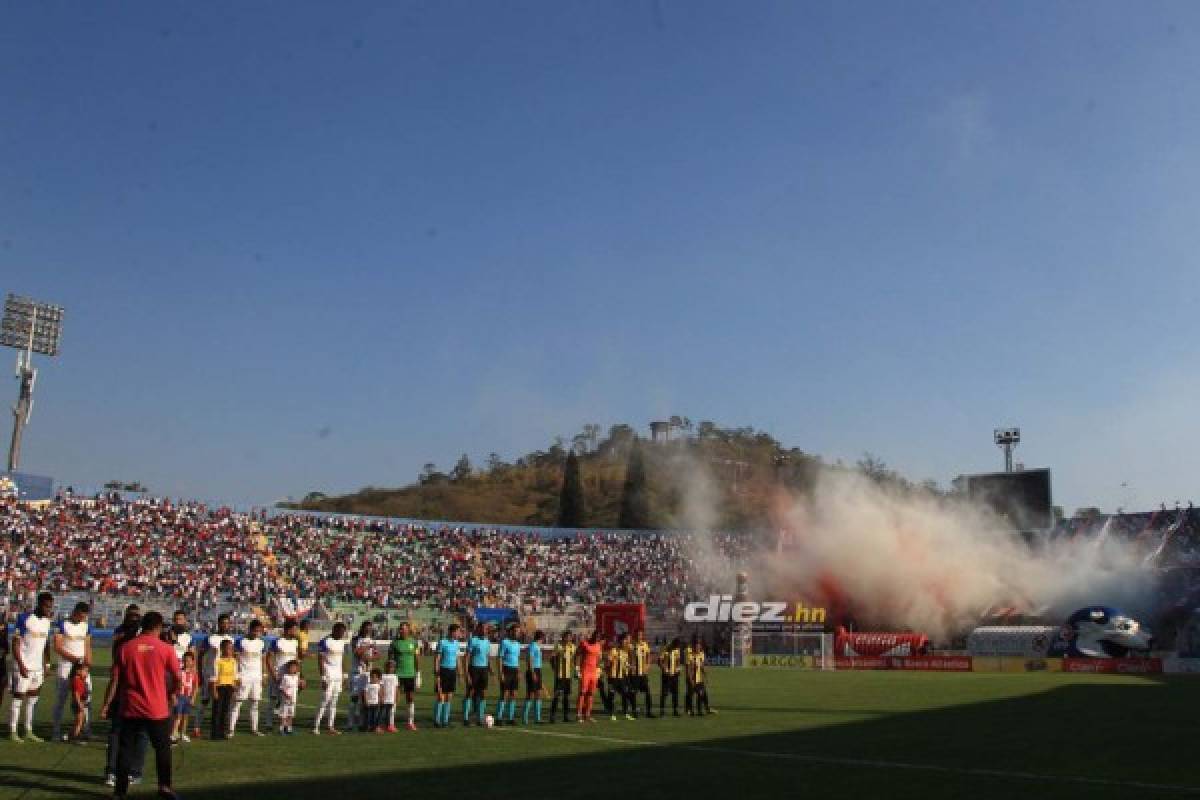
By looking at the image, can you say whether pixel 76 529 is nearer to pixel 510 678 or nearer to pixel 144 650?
pixel 510 678

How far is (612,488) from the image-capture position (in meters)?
170

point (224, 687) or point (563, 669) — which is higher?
point (563, 669)

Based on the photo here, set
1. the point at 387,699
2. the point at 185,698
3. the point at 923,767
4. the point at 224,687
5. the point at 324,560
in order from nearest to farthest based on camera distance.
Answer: the point at 923,767
the point at 185,698
the point at 224,687
the point at 387,699
the point at 324,560

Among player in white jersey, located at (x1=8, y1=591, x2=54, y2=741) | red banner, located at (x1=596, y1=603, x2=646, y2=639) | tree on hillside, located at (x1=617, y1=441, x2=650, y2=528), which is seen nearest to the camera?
player in white jersey, located at (x1=8, y1=591, x2=54, y2=741)

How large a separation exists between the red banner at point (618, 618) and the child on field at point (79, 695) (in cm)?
2687

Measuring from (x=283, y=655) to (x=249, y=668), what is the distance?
0.61m

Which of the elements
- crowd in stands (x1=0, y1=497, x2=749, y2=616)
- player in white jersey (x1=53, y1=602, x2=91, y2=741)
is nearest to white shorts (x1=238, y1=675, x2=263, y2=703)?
player in white jersey (x1=53, y1=602, x2=91, y2=741)

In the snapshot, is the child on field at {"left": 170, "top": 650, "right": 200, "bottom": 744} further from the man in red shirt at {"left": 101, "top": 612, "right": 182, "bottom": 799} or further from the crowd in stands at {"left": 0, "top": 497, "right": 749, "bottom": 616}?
the crowd in stands at {"left": 0, "top": 497, "right": 749, "bottom": 616}

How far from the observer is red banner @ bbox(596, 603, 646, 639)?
4188 centimetres

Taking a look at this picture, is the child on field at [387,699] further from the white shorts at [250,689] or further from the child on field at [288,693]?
the white shorts at [250,689]

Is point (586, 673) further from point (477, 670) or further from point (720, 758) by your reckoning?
point (720, 758)

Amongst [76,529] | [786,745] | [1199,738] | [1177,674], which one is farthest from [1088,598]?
[76,529]

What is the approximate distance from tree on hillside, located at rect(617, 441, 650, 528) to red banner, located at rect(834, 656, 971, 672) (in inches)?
3069

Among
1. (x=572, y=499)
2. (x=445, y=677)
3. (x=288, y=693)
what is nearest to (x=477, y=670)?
(x=445, y=677)
